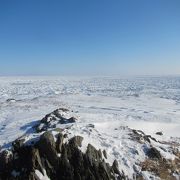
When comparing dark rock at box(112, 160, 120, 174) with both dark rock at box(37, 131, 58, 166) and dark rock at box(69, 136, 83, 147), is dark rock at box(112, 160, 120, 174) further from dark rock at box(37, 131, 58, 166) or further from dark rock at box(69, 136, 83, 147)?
dark rock at box(37, 131, 58, 166)

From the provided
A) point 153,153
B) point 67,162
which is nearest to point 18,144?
point 67,162

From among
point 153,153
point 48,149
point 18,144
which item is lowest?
point 153,153

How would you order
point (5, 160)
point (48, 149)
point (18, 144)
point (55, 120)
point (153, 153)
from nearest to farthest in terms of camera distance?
1. point (5, 160)
2. point (48, 149)
3. point (18, 144)
4. point (153, 153)
5. point (55, 120)

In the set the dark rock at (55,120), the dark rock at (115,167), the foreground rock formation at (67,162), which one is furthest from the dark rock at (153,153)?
the dark rock at (55,120)

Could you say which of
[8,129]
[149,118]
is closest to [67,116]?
[8,129]

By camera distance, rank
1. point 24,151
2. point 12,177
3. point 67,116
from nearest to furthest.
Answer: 1. point 12,177
2. point 24,151
3. point 67,116

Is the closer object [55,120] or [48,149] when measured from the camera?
[48,149]

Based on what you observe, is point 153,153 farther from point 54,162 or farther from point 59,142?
point 54,162

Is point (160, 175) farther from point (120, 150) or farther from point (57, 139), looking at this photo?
point (57, 139)
